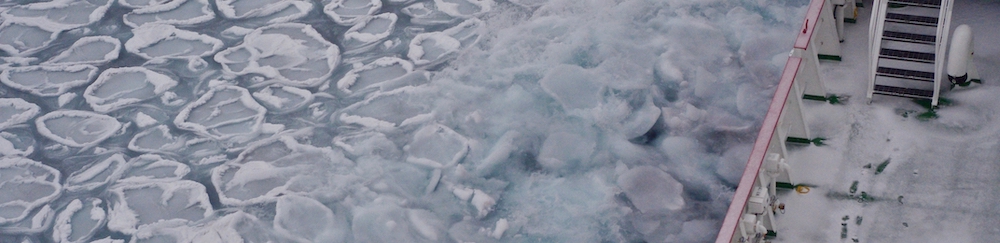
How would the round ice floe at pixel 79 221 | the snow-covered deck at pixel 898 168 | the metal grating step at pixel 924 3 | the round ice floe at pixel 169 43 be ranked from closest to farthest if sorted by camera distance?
the snow-covered deck at pixel 898 168
the round ice floe at pixel 79 221
the metal grating step at pixel 924 3
the round ice floe at pixel 169 43

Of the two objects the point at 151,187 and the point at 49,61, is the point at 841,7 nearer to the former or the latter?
the point at 151,187

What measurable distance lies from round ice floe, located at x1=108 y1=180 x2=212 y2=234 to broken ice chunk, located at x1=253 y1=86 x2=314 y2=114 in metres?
0.74

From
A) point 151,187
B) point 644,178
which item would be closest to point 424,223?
point 644,178

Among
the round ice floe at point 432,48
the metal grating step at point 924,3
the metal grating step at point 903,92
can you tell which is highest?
the metal grating step at point 924,3

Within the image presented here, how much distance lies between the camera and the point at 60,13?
7.02 meters

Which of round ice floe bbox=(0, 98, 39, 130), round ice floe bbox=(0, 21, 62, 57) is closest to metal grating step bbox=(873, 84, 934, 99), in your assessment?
round ice floe bbox=(0, 98, 39, 130)

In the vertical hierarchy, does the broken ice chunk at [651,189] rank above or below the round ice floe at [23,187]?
below

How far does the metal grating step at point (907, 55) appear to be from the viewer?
17.0 ft

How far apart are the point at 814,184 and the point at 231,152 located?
297cm

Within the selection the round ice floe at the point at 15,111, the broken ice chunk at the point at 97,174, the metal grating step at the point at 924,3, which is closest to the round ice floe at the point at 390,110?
the broken ice chunk at the point at 97,174

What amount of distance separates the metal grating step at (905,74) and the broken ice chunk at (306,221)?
2798mm

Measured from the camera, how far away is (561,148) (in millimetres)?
5180

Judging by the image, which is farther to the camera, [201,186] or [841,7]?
[841,7]

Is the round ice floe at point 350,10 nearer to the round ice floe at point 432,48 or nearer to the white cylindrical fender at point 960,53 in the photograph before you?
the round ice floe at point 432,48
